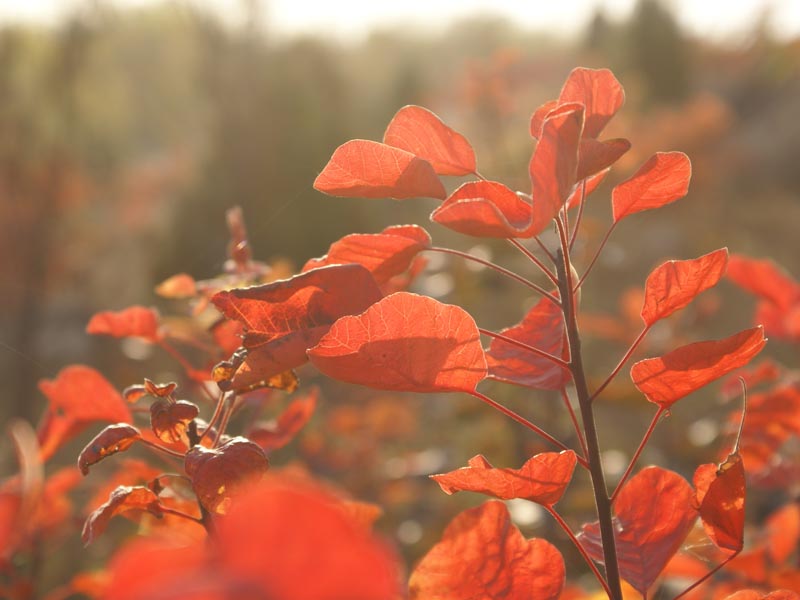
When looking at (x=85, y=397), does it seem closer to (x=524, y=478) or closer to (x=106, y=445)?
(x=106, y=445)

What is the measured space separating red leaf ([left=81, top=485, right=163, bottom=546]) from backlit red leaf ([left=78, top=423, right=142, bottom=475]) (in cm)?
2

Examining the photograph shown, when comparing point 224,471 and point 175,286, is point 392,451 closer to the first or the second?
point 175,286

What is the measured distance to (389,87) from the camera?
1076cm

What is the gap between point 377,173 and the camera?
45 centimetres

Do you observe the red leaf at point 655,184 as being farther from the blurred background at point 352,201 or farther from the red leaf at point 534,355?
the blurred background at point 352,201

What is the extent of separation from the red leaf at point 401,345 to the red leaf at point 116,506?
0.15 m

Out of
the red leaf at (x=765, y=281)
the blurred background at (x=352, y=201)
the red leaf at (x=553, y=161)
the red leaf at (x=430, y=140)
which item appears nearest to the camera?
the red leaf at (x=553, y=161)

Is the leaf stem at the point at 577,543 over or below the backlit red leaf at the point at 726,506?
below

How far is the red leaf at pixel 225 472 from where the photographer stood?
0.42 metres

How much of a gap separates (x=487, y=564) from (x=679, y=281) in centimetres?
21

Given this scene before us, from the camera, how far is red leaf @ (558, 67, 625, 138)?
476mm

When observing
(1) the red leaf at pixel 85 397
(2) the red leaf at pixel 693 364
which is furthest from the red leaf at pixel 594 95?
(1) the red leaf at pixel 85 397

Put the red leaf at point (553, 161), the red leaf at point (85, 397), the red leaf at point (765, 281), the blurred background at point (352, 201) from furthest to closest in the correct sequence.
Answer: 1. the blurred background at point (352, 201)
2. the red leaf at point (765, 281)
3. the red leaf at point (85, 397)
4. the red leaf at point (553, 161)

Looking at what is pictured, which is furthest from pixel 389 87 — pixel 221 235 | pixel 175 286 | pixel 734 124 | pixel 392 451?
pixel 175 286
